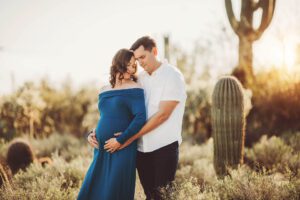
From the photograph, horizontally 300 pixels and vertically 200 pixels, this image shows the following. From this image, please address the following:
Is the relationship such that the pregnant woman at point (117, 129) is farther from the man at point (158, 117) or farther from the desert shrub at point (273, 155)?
the desert shrub at point (273, 155)

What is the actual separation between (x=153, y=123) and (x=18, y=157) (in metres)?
4.48

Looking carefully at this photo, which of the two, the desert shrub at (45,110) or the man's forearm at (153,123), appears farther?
the desert shrub at (45,110)

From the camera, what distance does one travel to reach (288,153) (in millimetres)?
7551

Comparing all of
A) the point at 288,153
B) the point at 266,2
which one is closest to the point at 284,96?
the point at 266,2

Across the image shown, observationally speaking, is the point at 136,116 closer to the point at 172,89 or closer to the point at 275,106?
the point at 172,89

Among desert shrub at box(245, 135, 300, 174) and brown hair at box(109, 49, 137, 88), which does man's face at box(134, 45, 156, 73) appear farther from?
desert shrub at box(245, 135, 300, 174)

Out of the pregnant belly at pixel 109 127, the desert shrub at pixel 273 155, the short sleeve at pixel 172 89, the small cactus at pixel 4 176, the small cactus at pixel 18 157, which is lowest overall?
the desert shrub at pixel 273 155

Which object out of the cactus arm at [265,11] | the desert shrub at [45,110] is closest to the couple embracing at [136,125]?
the cactus arm at [265,11]

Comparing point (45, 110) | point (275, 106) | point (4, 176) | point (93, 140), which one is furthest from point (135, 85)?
point (45, 110)

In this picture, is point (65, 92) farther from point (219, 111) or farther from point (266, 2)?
point (219, 111)

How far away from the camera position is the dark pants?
4109 millimetres

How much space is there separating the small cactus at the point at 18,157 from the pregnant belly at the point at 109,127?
12.7 ft

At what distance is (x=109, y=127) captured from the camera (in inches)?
163

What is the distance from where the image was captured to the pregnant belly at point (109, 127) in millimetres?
4103
